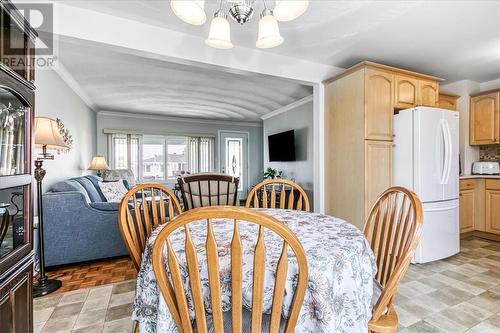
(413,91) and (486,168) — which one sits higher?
(413,91)

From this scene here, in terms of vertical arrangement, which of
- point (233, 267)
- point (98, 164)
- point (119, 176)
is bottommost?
point (233, 267)

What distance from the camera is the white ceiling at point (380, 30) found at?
209cm

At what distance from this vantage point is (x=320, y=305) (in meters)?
0.88

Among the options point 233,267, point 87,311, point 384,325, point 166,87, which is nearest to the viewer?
point 233,267

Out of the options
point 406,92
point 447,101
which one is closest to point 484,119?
point 447,101

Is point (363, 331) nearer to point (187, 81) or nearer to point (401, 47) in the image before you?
Answer: point (401, 47)

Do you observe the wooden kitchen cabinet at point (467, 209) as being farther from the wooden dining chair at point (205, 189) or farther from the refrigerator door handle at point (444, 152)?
the wooden dining chair at point (205, 189)

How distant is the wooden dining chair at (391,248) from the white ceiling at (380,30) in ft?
5.51

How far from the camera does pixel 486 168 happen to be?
3904 mm

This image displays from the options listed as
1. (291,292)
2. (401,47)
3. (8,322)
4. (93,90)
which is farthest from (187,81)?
(291,292)

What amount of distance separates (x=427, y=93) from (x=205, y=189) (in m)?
3.03

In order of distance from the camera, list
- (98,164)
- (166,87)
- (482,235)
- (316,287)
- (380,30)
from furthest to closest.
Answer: (98,164)
(166,87)
(482,235)
(380,30)
(316,287)

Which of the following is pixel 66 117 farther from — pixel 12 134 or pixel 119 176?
pixel 12 134

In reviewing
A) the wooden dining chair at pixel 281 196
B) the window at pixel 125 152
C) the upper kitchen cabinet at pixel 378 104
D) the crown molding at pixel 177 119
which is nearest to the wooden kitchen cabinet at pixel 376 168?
the upper kitchen cabinet at pixel 378 104
